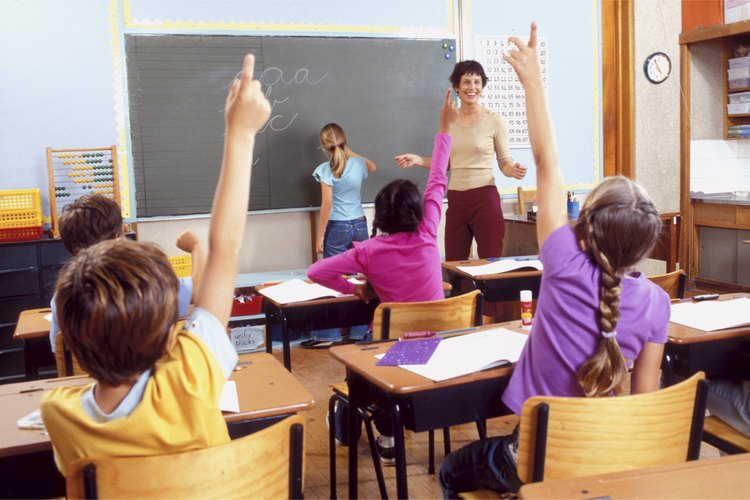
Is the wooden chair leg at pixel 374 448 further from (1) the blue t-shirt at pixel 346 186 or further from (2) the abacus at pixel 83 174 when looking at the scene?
(2) the abacus at pixel 83 174

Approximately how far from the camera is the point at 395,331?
2588 mm

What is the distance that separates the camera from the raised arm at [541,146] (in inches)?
69.0

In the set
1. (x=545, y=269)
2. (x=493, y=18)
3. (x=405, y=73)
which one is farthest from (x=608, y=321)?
(x=493, y=18)

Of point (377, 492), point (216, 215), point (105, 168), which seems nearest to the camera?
point (216, 215)

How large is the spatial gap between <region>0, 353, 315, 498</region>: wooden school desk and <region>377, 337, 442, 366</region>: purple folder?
28 cm

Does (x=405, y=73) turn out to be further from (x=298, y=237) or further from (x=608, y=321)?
(x=608, y=321)

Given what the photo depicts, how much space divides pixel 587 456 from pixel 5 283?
3796 mm

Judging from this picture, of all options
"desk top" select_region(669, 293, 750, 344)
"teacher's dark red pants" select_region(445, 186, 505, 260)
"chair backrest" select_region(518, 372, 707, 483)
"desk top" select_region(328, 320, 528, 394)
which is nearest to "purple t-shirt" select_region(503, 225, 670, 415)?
"desk top" select_region(328, 320, 528, 394)

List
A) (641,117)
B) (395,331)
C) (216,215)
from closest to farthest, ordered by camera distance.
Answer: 1. (216,215)
2. (395,331)
3. (641,117)

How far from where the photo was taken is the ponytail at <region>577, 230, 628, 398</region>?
166 centimetres

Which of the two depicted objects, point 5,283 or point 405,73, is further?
point 405,73

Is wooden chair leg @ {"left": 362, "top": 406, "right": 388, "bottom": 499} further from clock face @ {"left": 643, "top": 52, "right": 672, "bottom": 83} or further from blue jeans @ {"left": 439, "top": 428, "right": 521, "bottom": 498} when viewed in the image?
clock face @ {"left": 643, "top": 52, "right": 672, "bottom": 83}

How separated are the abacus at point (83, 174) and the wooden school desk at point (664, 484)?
404cm

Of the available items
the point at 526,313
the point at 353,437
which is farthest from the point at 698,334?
the point at 353,437
